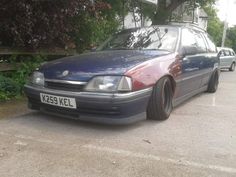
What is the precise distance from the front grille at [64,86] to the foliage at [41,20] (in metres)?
2.09

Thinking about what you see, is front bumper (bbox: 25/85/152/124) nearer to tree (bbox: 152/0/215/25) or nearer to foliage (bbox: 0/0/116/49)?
foliage (bbox: 0/0/116/49)

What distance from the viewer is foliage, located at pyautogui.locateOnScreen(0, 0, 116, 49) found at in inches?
256

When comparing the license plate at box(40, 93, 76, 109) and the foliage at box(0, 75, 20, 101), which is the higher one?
the license plate at box(40, 93, 76, 109)

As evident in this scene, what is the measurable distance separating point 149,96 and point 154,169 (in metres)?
1.51

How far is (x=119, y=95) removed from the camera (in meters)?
4.45

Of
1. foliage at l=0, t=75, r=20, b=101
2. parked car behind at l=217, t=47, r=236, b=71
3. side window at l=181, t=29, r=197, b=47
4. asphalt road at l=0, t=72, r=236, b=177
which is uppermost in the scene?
side window at l=181, t=29, r=197, b=47

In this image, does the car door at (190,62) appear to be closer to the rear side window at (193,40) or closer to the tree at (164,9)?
the rear side window at (193,40)

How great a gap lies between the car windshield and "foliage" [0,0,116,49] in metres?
1.32

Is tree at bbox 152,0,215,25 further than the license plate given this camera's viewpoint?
Yes

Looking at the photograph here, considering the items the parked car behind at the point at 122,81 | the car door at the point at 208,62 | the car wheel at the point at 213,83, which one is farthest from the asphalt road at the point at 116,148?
the car wheel at the point at 213,83

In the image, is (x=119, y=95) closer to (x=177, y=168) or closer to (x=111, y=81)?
(x=111, y=81)

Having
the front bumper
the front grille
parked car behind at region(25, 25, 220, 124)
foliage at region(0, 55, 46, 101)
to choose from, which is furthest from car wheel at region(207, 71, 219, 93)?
the front grille

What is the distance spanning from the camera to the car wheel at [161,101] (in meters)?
5.03

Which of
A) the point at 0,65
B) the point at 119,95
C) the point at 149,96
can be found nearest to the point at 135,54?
the point at 149,96
